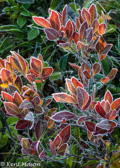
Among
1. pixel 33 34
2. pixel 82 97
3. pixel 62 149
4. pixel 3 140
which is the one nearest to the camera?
pixel 82 97

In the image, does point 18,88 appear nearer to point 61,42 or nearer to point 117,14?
point 61,42

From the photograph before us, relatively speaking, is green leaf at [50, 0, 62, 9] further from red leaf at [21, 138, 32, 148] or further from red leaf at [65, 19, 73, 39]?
red leaf at [21, 138, 32, 148]

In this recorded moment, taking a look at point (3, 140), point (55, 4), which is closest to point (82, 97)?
point (3, 140)

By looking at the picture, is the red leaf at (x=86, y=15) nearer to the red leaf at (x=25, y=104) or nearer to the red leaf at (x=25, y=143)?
the red leaf at (x=25, y=104)

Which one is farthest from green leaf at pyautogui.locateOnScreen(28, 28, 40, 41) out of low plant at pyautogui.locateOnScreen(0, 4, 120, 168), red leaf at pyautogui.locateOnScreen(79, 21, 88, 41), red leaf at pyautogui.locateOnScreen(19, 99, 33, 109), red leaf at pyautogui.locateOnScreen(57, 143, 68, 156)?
red leaf at pyautogui.locateOnScreen(57, 143, 68, 156)

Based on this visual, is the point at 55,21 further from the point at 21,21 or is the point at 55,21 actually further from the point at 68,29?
the point at 21,21

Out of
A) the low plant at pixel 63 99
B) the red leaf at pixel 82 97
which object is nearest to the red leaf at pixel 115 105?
the low plant at pixel 63 99
